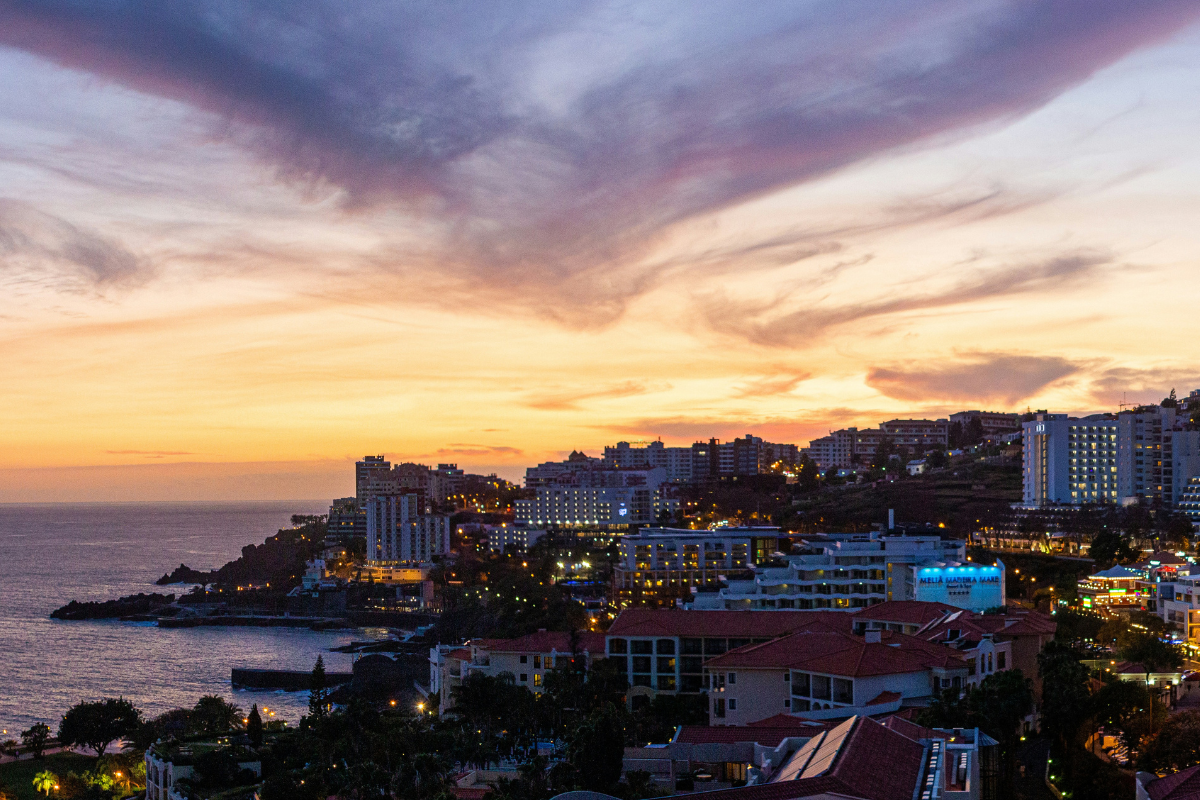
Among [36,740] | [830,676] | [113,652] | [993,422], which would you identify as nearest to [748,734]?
[830,676]

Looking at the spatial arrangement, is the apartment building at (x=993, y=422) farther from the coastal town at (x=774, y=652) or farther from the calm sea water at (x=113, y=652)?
the calm sea water at (x=113, y=652)

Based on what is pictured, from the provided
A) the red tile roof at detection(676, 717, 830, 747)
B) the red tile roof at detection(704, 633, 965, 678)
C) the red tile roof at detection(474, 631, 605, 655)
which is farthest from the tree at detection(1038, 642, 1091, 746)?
the red tile roof at detection(474, 631, 605, 655)

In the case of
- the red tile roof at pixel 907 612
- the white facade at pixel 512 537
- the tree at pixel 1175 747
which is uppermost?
the red tile roof at pixel 907 612

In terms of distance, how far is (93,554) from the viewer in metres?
132

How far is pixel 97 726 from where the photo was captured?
103ft

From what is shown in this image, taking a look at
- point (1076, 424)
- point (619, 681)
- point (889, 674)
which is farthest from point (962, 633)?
point (1076, 424)

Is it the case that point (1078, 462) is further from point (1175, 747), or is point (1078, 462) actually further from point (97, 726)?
Answer: point (97, 726)

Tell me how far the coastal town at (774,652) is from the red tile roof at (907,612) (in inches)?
3.9

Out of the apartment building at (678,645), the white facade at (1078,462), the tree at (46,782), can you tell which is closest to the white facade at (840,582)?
the apartment building at (678,645)

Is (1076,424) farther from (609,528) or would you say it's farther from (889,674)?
(889,674)

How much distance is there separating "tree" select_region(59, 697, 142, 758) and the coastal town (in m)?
0.09

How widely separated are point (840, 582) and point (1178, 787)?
2397 cm

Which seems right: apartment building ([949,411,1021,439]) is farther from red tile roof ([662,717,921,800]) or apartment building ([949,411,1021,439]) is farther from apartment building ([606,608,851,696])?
red tile roof ([662,717,921,800])

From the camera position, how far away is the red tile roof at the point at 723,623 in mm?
28938
